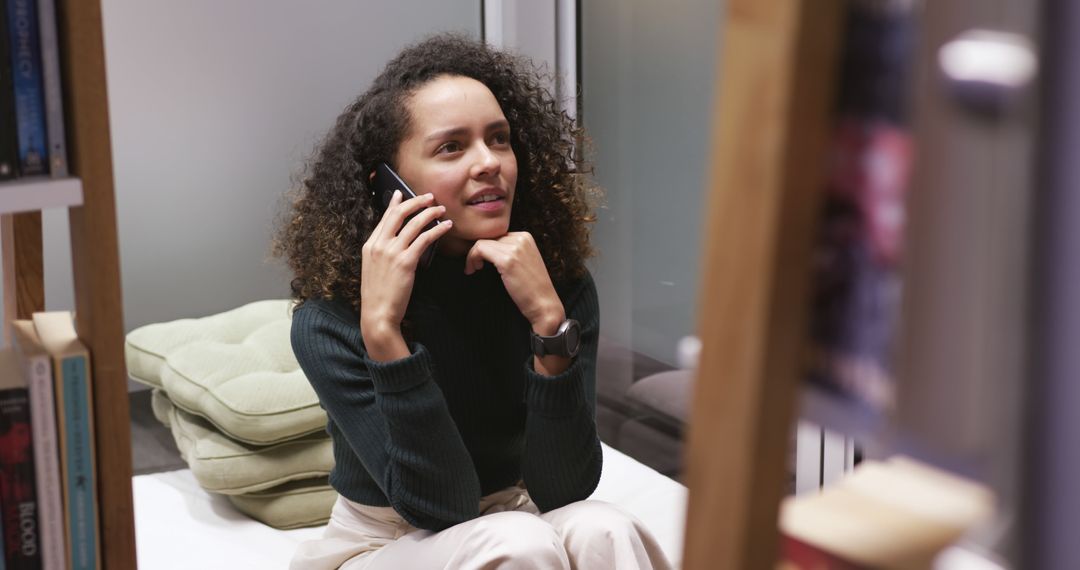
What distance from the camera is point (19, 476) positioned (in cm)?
115

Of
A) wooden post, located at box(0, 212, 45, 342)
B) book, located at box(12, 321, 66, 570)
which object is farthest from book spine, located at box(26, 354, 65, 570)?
wooden post, located at box(0, 212, 45, 342)

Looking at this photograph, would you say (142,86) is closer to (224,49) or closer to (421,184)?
(224,49)

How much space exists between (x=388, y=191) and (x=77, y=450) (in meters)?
0.81

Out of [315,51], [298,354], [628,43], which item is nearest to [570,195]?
[298,354]

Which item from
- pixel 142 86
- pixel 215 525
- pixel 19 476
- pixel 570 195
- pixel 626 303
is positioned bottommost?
pixel 215 525

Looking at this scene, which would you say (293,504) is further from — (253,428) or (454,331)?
(454,331)

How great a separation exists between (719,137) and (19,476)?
828 mm

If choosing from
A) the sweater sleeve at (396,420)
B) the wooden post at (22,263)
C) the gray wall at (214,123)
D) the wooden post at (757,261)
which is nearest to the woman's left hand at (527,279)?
the sweater sleeve at (396,420)

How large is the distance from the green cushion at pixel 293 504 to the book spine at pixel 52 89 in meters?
1.40

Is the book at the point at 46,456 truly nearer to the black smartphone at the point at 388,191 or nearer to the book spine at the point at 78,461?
the book spine at the point at 78,461

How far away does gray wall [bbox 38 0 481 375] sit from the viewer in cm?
286

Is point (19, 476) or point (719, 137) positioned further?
point (19, 476)

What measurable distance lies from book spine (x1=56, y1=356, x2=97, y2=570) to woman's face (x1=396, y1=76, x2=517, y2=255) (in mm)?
755

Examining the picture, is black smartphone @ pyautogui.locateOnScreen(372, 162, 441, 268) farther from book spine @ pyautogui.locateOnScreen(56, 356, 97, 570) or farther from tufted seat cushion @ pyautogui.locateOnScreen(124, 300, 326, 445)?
book spine @ pyautogui.locateOnScreen(56, 356, 97, 570)
